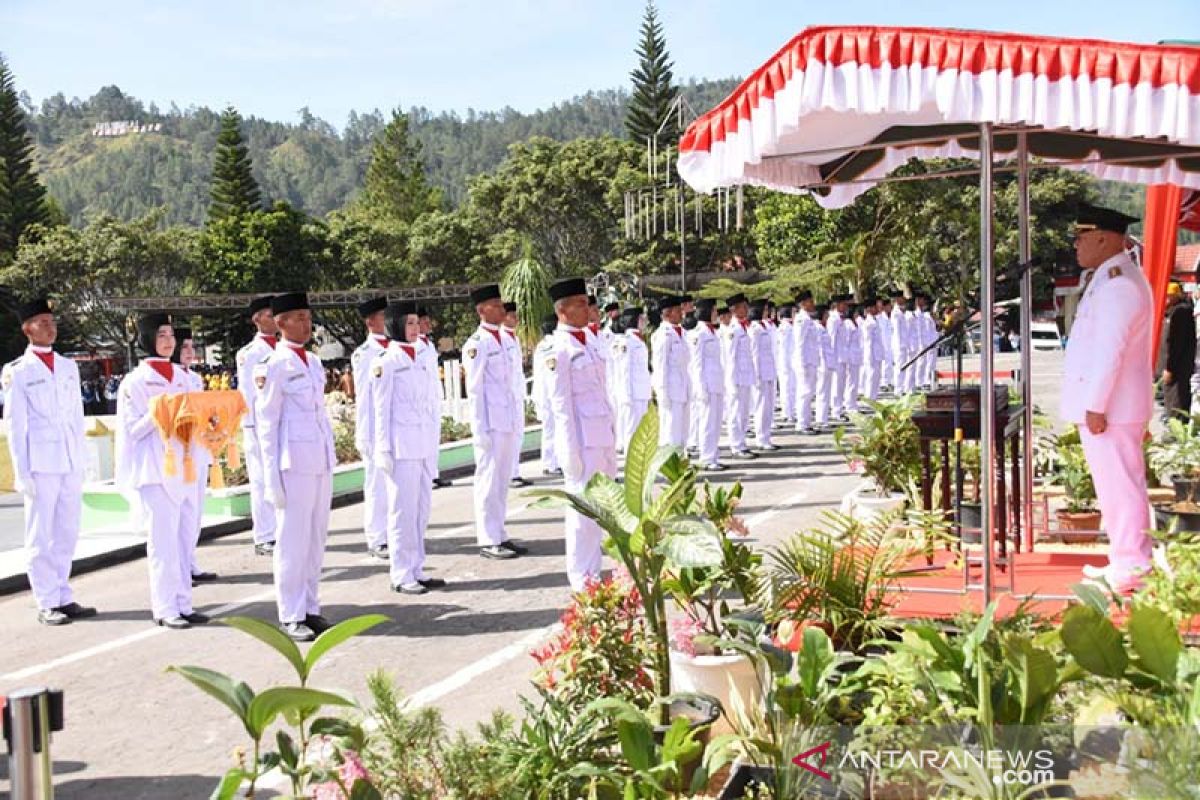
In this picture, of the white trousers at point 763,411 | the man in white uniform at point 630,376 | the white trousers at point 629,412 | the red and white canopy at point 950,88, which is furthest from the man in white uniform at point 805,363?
the red and white canopy at point 950,88

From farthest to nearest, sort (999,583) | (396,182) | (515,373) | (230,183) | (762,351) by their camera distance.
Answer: (396,182) < (230,183) < (762,351) < (515,373) < (999,583)

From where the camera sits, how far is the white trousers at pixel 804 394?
18.2 m

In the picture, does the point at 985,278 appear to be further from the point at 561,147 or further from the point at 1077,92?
the point at 561,147

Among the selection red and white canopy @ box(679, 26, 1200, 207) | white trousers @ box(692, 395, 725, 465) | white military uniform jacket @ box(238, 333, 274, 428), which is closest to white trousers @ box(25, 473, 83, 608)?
white military uniform jacket @ box(238, 333, 274, 428)

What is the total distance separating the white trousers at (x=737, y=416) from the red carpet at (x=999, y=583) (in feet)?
27.7

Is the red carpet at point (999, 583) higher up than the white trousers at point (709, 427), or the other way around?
the white trousers at point (709, 427)

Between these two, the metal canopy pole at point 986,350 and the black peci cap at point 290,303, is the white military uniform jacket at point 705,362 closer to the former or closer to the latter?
the black peci cap at point 290,303

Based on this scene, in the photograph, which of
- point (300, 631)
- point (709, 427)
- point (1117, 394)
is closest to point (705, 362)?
point (709, 427)

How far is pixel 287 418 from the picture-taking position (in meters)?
6.76

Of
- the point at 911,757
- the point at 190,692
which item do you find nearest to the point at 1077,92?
the point at 911,757

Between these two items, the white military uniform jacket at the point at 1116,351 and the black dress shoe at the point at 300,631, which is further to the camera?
the black dress shoe at the point at 300,631

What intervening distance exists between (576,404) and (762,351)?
942cm

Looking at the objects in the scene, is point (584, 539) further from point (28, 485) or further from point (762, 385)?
point (762, 385)

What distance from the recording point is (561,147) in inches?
2031
